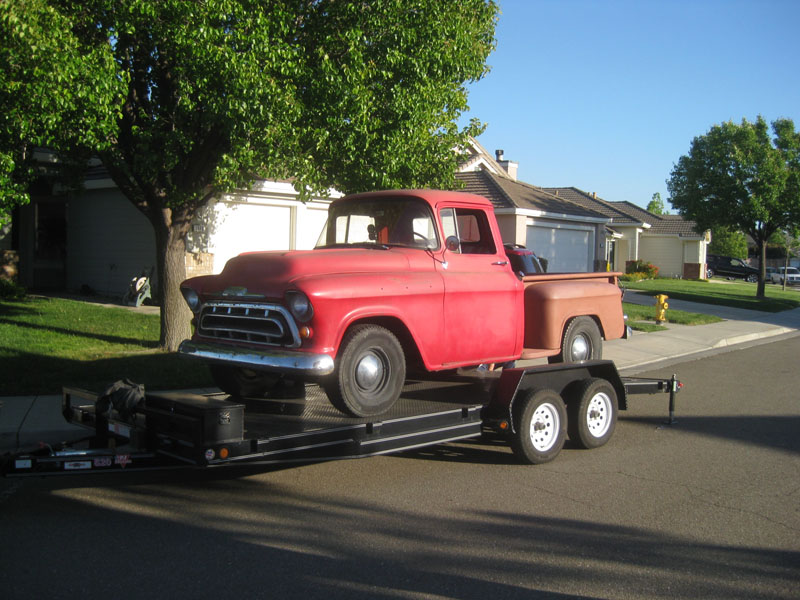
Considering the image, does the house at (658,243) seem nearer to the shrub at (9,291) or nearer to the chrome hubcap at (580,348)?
the shrub at (9,291)

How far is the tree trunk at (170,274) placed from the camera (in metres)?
Answer: 11.9

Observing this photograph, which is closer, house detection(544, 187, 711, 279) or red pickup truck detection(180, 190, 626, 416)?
red pickup truck detection(180, 190, 626, 416)

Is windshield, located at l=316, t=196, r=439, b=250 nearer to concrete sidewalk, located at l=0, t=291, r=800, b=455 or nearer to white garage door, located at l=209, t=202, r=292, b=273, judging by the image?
concrete sidewalk, located at l=0, t=291, r=800, b=455

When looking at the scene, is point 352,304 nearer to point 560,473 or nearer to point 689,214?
point 560,473

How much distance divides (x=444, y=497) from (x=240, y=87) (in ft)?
19.1

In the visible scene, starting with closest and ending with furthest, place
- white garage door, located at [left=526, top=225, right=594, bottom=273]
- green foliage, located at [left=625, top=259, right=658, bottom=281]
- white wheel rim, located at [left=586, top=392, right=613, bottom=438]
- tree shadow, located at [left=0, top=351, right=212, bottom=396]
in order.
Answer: white wheel rim, located at [left=586, top=392, right=613, bottom=438], tree shadow, located at [left=0, top=351, right=212, bottom=396], white garage door, located at [left=526, top=225, right=594, bottom=273], green foliage, located at [left=625, top=259, right=658, bottom=281]

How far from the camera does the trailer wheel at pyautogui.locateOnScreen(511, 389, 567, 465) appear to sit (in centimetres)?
661

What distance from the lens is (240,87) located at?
9.30 m

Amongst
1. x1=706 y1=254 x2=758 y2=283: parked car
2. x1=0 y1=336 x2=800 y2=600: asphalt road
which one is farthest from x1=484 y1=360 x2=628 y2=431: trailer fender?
x1=706 y1=254 x2=758 y2=283: parked car

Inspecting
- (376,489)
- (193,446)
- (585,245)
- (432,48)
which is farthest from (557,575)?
(585,245)

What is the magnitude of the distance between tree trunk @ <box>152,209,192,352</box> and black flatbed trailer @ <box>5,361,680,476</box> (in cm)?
Answer: 541

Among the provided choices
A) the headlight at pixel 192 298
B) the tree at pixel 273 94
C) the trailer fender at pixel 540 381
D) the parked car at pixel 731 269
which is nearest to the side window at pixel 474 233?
the trailer fender at pixel 540 381

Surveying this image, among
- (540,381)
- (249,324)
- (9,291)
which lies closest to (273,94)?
(249,324)

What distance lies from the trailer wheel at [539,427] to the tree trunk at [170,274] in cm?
693
